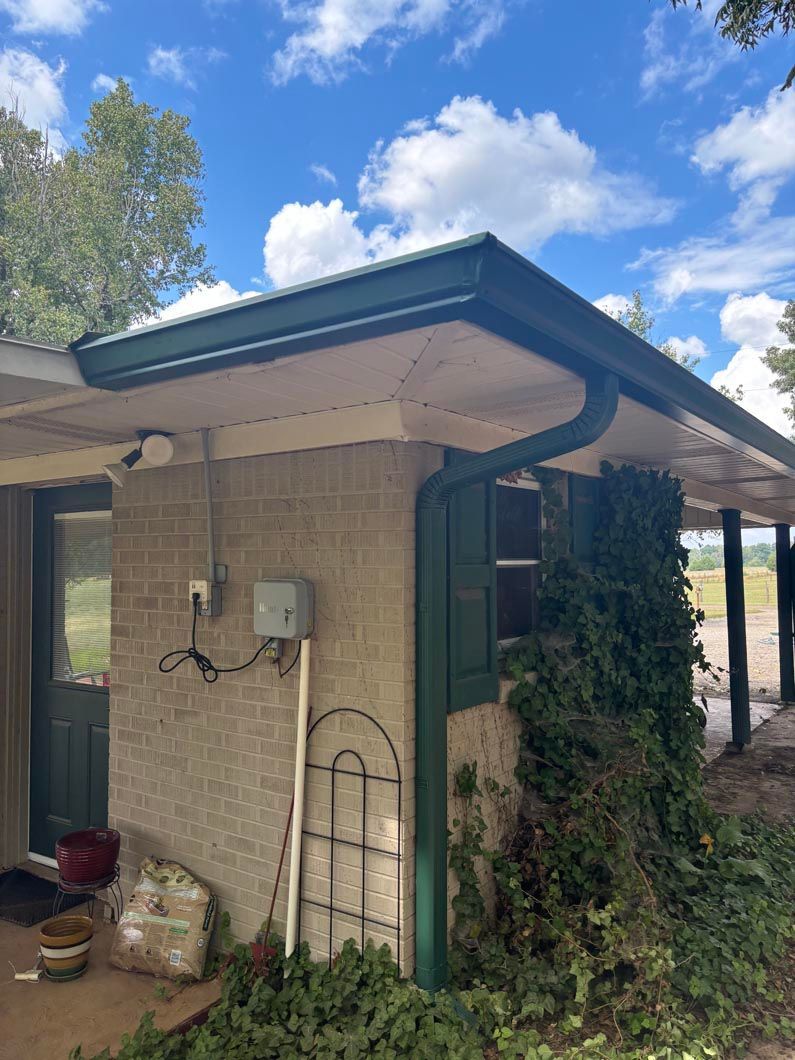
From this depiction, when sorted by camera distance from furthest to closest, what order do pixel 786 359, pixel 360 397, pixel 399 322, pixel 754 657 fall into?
pixel 786 359 < pixel 754 657 < pixel 360 397 < pixel 399 322

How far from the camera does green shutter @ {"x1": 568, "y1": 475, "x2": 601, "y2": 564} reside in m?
4.10

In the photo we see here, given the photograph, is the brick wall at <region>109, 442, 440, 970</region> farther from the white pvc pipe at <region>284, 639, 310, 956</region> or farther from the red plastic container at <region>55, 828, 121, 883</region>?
the red plastic container at <region>55, 828, 121, 883</region>

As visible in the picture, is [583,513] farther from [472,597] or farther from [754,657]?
[754,657]

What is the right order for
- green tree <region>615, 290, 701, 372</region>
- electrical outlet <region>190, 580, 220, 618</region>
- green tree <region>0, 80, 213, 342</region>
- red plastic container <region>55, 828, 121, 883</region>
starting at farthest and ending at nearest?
green tree <region>615, 290, 701, 372</region>
green tree <region>0, 80, 213, 342</region>
electrical outlet <region>190, 580, 220, 618</region>
red plastic container <region>55, 828, 121, 883</region>

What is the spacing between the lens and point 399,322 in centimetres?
169

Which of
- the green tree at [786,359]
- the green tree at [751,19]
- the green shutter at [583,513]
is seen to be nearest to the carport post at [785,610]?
the green tree at [751,19]

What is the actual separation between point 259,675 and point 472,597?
3.33 feet

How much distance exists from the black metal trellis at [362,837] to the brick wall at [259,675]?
0.02 meters

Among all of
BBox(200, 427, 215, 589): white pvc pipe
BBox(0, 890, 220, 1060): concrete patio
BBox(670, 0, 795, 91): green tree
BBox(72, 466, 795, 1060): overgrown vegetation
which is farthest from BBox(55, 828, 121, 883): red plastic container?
BBox(670, 0, 795, 91): green tree

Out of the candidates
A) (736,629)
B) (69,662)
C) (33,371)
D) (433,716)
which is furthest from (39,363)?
(736,629)

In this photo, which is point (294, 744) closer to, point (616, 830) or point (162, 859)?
point (162, 859)

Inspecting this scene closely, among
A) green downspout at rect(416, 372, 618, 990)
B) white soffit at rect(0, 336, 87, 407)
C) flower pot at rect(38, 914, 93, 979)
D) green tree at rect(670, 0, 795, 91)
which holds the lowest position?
flower pot at rect(38, 914, 93, 979)

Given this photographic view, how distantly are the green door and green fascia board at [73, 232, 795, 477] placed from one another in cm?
199

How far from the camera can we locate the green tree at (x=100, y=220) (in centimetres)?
1445
